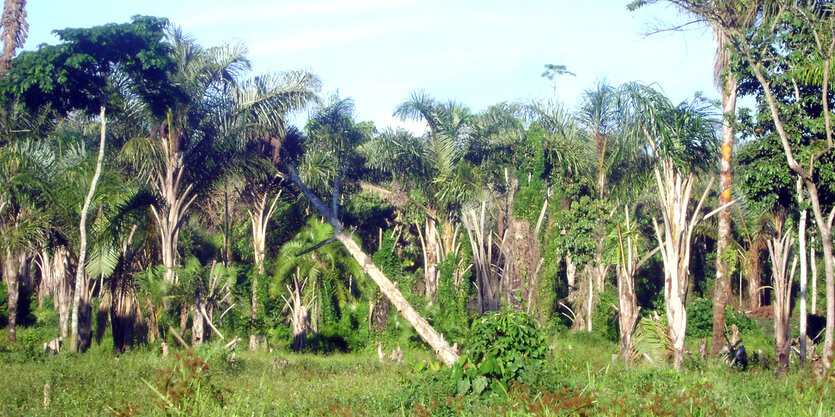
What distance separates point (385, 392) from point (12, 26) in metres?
23.7

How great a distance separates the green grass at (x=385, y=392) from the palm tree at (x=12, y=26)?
1696cm

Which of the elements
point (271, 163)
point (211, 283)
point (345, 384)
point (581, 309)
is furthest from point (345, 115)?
point (345, 384)

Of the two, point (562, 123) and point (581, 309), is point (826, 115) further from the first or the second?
point (581, 309)

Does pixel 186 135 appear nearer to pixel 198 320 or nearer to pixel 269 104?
pixel 269 104

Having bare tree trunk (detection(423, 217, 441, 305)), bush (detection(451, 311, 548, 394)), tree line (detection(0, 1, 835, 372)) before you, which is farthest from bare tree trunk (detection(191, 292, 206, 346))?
bush (detection(451, 311, 548, 394))

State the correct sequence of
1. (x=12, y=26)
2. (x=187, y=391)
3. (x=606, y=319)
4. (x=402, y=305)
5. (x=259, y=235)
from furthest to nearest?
(x=12, y=26) → (x=259, y=235) → (x=606, y=319) → (x=402, y=305) → (x=187, y=391)

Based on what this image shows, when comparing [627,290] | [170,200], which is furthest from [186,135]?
[627,290]

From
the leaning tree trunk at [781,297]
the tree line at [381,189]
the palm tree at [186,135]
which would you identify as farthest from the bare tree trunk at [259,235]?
the leaning tree trunk at [781,297]

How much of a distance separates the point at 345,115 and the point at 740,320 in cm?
1207

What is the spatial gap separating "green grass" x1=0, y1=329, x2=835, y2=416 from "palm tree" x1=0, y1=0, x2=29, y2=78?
17.0m

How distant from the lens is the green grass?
23.9 feet

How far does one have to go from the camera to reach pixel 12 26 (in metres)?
26.1

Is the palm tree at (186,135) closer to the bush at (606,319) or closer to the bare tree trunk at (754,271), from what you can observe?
the bush at (606,319)

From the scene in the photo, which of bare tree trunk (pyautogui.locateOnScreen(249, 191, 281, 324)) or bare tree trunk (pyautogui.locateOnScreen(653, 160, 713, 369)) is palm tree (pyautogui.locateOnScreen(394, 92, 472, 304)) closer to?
bare tree trunk (pyautogui.locateOnScreen(249, 191, 281, 324))
